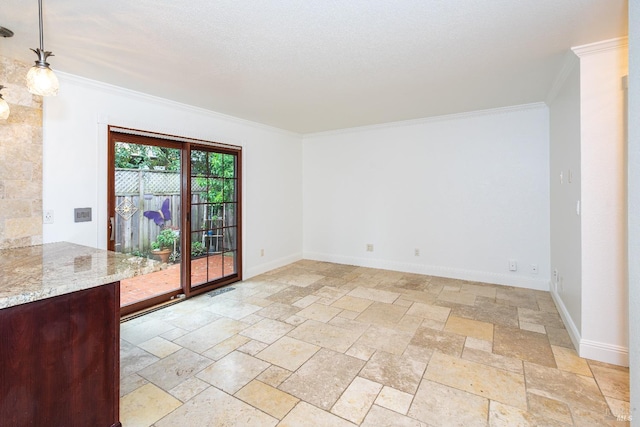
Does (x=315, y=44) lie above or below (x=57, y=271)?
above

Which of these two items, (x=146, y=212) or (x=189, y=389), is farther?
(x=146, y=212)

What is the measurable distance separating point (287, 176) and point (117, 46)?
3416 millimetres

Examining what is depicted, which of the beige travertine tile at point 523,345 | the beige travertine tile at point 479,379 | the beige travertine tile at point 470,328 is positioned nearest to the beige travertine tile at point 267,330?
the beige travertine tile at point 479,379

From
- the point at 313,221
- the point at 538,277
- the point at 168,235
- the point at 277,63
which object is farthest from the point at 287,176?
the point at 538,277

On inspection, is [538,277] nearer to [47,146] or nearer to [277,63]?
[277,63]

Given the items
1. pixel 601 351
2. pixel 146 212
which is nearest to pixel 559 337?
pixel 601 351

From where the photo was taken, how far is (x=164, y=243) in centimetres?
382

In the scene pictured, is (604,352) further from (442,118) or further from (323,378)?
(442,118)

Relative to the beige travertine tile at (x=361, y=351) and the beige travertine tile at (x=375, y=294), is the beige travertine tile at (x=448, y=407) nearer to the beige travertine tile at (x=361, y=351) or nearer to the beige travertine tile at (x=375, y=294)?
the beige travertine tile at (x=361, y=351)

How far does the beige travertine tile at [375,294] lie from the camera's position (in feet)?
12.3

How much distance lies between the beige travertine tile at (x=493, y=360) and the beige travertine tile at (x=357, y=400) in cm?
89

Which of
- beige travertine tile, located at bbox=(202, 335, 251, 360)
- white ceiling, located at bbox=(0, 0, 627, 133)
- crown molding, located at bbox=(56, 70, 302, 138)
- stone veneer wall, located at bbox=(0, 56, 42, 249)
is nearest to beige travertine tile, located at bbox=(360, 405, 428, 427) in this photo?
beige travertine tile, located at bbox=(202, 335, 251, 360)

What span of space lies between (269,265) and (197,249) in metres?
1.39

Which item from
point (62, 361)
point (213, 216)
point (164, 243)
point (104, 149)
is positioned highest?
point (104, 149)
